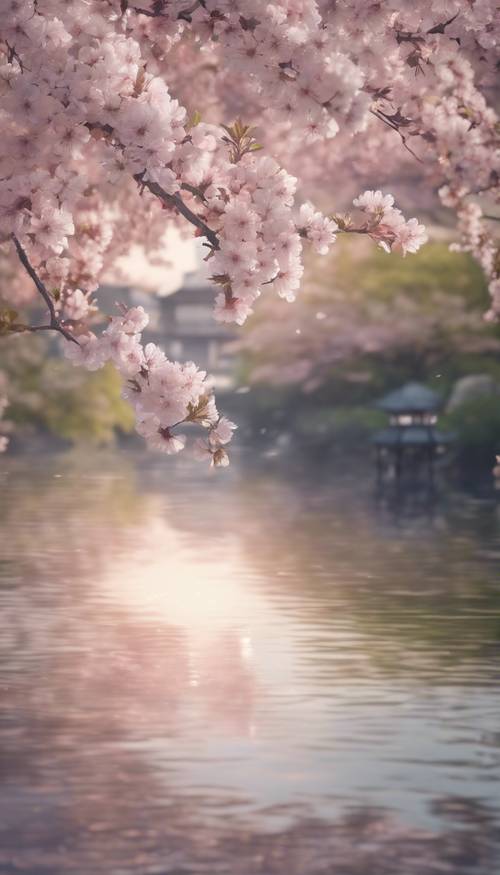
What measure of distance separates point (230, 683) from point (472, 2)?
191 inches

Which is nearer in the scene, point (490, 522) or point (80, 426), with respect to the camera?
point (490, 522)

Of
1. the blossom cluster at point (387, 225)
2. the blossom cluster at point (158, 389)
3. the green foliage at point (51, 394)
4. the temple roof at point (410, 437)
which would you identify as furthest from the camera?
the green foliage at point (51, 394)

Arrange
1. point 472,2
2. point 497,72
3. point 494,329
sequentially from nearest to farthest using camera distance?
point 472,2 < point 497,72 < point 494,329

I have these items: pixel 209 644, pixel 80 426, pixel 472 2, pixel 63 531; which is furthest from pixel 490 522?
pixel 80 426

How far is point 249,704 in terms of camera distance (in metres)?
14.7

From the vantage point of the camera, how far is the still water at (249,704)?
10352 mm

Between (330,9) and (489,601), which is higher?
(330,9)

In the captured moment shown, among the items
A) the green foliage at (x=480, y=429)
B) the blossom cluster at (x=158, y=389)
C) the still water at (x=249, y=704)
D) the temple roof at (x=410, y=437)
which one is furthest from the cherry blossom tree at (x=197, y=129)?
the green foliage at (x=480, y=429)

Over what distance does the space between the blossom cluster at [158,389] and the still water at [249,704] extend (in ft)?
5.51

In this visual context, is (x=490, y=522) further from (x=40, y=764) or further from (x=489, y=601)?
(x=40, y=764)

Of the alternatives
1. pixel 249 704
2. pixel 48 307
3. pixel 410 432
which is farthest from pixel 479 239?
pixel 410 432

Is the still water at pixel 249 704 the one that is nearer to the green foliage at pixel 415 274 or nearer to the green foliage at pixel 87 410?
the green foliage at pixel 415 274

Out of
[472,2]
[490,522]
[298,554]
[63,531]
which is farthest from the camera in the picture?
[490,522]

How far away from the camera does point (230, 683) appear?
15.7m
